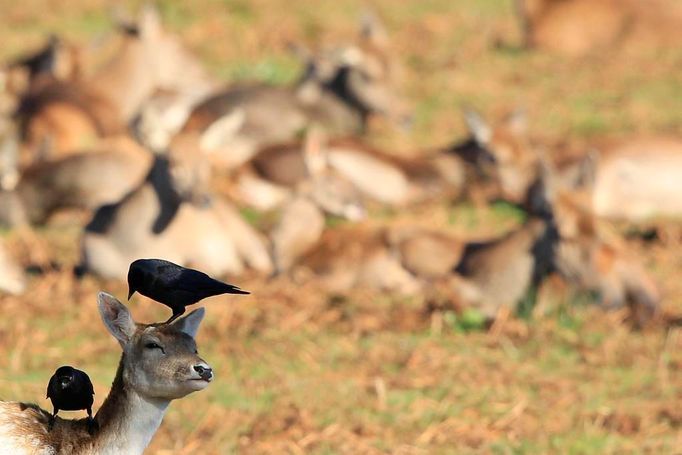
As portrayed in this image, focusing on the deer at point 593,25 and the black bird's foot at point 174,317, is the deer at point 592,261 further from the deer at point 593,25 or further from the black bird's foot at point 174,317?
the deer at point 593,25

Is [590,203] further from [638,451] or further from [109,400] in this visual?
[109,400]

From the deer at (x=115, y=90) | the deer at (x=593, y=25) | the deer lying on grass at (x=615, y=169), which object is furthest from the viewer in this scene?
the deer at (x=593, y=25)

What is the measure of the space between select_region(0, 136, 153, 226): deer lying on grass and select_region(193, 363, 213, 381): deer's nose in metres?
8.52

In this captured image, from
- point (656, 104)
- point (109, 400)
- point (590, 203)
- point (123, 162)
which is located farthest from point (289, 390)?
point (656, 104)

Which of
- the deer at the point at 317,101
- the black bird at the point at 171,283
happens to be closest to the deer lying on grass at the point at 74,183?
the deer at the point at 317,101

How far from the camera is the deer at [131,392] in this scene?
17.1 ft

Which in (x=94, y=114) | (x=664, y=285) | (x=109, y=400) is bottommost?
(x=94, y=114)

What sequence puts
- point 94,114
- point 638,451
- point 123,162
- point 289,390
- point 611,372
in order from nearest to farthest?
point 638,451 → point 289,390 → point 611,372 → point 123,162 → point 94,114

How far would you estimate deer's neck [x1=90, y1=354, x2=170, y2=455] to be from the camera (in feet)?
17.5

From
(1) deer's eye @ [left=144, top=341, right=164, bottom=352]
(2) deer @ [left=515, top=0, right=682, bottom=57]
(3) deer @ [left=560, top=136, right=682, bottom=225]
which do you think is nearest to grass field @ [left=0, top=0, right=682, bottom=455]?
(3) deer @ [left=560, top=136, right=682, bottom=225]

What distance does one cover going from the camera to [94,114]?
16.6m

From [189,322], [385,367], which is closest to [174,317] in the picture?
[189,322]

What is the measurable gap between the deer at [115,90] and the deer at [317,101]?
84cm

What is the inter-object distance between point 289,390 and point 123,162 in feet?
21.0
